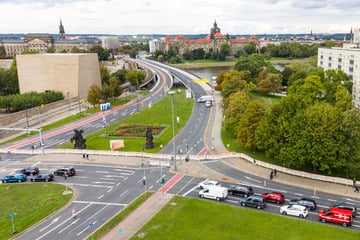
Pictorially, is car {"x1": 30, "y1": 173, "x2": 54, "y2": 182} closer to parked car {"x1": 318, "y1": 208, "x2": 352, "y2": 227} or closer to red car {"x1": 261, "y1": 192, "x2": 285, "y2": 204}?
red car {"x1": 261, "y1": 192, "x2": 285, "y2": 204}

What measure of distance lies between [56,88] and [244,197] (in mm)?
87566

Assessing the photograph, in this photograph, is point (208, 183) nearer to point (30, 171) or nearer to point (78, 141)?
point (30, 171)

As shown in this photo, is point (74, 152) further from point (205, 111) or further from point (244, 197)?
point (205, 111)

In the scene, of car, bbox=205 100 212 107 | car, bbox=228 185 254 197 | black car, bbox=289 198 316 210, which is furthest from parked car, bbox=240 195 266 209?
car, bbox=205 100 212 107

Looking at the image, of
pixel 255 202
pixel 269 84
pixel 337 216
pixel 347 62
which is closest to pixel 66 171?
pixel 255 202

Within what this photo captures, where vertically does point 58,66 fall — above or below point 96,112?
above

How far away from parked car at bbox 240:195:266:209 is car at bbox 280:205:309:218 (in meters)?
2.14

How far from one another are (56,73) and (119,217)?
8637 cm

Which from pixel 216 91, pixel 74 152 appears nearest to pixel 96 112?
pixel 74 152

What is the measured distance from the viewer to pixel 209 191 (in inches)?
1578

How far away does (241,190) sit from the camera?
40969mm

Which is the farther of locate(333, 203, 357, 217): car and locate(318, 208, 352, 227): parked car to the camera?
locate(333, 203, 357, 217): car

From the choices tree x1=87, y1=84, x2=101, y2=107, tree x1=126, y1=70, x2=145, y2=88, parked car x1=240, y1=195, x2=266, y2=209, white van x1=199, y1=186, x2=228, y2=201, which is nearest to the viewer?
parked car x1=240, y1=195, x2=266, y2=209

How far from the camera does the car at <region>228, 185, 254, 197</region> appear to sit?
4073 centimetres
